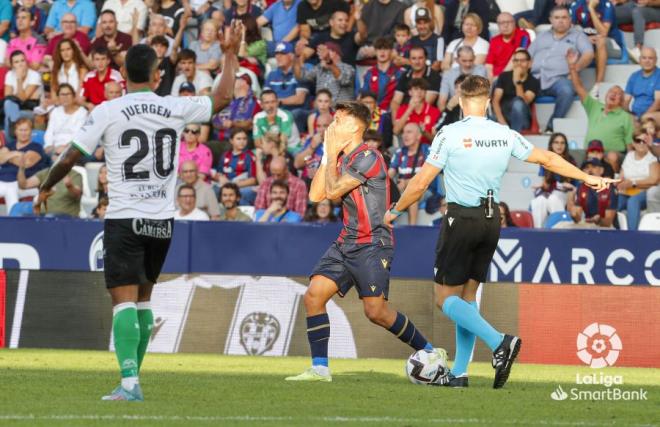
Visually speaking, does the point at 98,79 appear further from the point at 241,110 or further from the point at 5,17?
the point at 5,17

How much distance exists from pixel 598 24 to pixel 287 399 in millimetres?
11808

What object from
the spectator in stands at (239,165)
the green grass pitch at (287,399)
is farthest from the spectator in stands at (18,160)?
the green grass pitch at (287,399)

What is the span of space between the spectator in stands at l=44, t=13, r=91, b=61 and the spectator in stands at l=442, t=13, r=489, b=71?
6258 millimetres

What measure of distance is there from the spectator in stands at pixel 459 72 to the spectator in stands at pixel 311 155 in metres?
1.68

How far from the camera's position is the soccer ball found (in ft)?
35.0

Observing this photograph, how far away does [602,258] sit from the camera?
15.0 metres

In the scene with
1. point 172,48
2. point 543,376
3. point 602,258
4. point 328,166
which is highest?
point 172,48

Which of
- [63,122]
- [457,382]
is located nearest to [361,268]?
[457,382]

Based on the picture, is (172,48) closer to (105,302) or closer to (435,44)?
(435,44)

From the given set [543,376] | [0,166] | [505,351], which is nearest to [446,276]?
[505,351]

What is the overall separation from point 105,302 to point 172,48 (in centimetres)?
697

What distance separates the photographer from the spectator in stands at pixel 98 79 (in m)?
20.9

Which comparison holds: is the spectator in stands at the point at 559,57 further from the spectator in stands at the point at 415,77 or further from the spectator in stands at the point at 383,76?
the spectator in stands at the point at 383,76

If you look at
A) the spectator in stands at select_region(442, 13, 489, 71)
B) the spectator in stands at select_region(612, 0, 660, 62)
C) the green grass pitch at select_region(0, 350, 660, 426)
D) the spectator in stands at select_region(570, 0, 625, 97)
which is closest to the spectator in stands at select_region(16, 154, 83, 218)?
the spectator in stands at select_region(442, 13, 489, 71)
